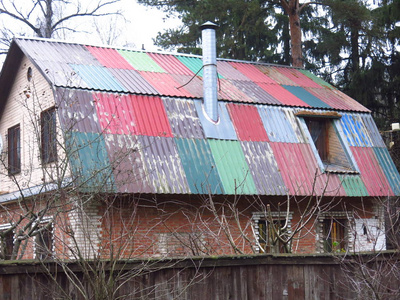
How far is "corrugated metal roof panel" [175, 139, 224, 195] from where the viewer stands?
14.3 m

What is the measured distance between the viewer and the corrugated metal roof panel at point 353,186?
16.1 m

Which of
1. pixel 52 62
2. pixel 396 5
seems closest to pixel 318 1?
pixel 396 5

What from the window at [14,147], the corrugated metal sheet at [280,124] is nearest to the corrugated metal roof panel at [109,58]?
the window at [14,147]

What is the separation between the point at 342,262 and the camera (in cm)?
800

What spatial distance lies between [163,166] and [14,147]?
5.32 m

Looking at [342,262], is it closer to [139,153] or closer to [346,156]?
[139,153]

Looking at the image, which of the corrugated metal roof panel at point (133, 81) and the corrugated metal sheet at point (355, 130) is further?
the corrugated metal sheet at point (355, 130)

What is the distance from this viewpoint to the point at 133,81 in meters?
16.1

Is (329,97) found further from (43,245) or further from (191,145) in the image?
(43,245)

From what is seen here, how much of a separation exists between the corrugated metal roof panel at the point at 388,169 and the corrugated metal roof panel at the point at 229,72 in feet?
Result: 13.7

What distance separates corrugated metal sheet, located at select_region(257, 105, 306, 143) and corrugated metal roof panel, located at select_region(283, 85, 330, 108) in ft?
3.31

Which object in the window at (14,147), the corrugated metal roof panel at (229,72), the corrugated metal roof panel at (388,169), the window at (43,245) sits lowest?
the window at (43,245)

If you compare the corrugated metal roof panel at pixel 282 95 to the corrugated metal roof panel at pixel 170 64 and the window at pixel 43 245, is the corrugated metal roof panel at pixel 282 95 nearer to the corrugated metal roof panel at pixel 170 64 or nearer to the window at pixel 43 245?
the corrugated metal roof panel at pixel 170 64

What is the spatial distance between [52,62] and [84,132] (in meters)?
2.69
